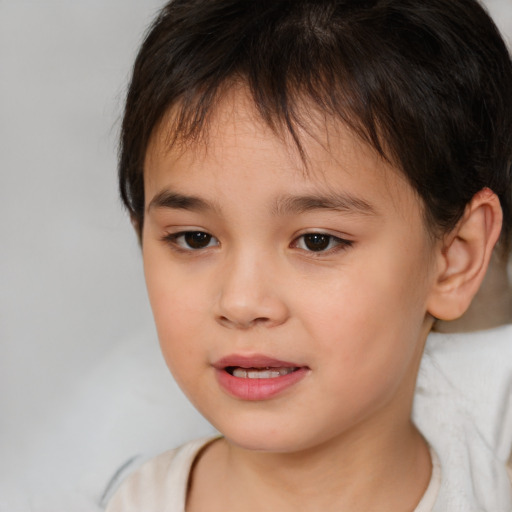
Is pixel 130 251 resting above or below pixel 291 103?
below

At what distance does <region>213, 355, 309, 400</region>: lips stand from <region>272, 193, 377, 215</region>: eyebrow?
0.18 m

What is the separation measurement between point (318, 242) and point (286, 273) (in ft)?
0.18

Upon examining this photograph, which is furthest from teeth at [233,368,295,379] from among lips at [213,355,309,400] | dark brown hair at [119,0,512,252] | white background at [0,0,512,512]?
white background at [0,0,512,512]

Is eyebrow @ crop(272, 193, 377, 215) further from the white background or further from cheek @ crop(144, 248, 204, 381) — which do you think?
the white background

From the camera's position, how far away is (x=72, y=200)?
1.83 metres

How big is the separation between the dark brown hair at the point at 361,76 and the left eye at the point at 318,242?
0.38ft

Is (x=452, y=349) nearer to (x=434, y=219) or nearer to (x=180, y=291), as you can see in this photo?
(x=434, y=219)

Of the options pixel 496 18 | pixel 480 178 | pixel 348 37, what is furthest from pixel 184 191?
pixel 496 18

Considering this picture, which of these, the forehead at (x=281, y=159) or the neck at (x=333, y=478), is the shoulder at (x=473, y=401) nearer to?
the neck at (x=333, y=478)

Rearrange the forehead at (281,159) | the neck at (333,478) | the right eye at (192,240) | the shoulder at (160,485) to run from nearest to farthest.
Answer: the forehead at (281,159) < the right eye at (192,240) < the neck at (333,478) < the shoulder at (160,485)

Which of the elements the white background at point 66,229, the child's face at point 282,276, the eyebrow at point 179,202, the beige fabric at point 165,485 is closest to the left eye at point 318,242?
the child's face at point 282,276

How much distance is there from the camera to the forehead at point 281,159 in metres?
1.10

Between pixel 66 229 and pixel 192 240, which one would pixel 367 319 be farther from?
pixel 66 229

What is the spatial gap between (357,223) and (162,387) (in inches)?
30.9
